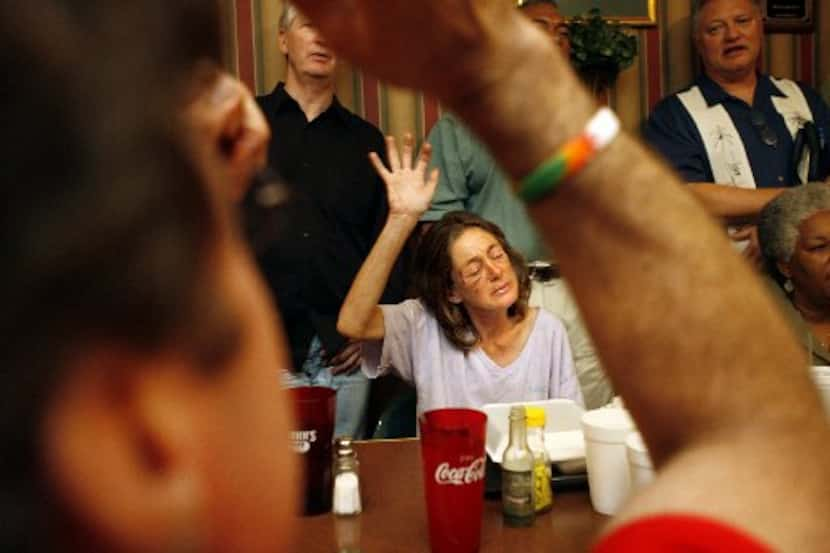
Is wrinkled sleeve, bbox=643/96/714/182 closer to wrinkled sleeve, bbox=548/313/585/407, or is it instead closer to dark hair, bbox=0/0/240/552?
wrinkled sleeve, bbox=548/313/585/407

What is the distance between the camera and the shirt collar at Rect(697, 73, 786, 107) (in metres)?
3.74

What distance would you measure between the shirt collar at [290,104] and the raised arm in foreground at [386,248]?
0.59 m

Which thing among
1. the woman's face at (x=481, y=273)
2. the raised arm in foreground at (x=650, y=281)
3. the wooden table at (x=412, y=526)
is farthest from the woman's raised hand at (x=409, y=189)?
the raised arm in foreground at (x=650, y=281)

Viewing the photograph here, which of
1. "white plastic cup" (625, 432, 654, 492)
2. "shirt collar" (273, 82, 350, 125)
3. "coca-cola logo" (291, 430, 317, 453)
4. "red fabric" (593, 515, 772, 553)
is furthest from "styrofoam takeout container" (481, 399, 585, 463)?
"shirt collar" (273, 82, 350, 125)

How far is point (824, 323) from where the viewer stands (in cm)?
288

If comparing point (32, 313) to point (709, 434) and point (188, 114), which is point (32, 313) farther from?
point (709, 434)

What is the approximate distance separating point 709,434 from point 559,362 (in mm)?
2053

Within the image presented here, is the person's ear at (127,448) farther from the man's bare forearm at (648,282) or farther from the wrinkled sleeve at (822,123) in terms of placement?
the wrinkled sleeve at (822,123)

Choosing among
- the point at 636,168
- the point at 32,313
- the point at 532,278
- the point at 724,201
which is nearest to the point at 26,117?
the point at 32,313

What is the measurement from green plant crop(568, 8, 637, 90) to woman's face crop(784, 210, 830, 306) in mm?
1319

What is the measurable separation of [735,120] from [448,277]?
156 centimetres

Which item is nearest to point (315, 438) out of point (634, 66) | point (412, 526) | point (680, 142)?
point (412, 526)

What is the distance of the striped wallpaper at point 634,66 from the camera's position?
4.07m

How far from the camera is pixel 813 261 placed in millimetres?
2895
